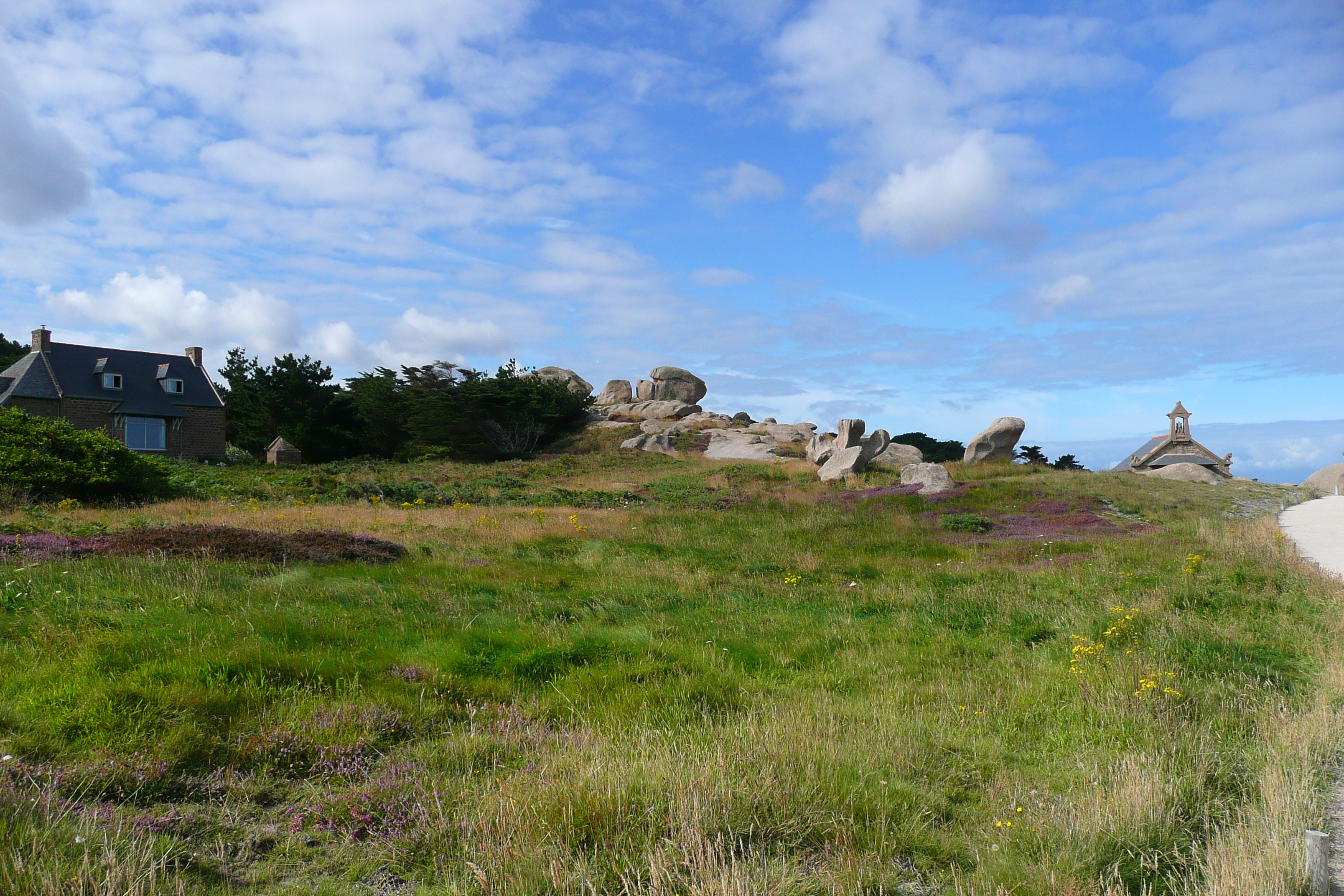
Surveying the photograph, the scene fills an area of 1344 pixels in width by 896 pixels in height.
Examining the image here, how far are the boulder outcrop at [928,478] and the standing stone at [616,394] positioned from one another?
3905 centimetres

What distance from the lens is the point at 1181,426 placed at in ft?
163

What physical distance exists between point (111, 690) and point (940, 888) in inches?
210

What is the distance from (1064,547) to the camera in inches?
588

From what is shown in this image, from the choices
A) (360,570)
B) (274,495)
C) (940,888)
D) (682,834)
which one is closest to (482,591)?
(360,570)

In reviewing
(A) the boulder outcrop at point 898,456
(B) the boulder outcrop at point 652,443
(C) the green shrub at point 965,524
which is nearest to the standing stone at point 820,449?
(A) the boulder outcrop at point 898,456

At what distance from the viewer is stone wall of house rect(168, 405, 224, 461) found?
42.8m

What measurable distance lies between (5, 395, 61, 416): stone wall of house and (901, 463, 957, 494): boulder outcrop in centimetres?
4171

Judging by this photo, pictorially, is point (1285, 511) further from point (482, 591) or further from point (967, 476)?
point (482, 591)

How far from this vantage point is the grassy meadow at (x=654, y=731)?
3.72 metres

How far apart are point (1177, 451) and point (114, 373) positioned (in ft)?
212

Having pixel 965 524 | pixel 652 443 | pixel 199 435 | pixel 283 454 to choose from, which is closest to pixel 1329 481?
pixel 965 524

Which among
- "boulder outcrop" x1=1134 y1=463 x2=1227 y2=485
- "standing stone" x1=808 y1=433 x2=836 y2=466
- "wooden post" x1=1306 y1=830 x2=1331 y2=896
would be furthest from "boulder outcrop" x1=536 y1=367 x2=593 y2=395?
"wooden post" x1=1306 y1=830 x2=1331 y2=896

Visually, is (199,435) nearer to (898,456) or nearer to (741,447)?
(741,447)

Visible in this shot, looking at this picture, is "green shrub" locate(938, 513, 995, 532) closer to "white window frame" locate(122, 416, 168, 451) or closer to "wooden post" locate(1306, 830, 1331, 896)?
"wooden post" locate(1306, 830, 1331, 896)
